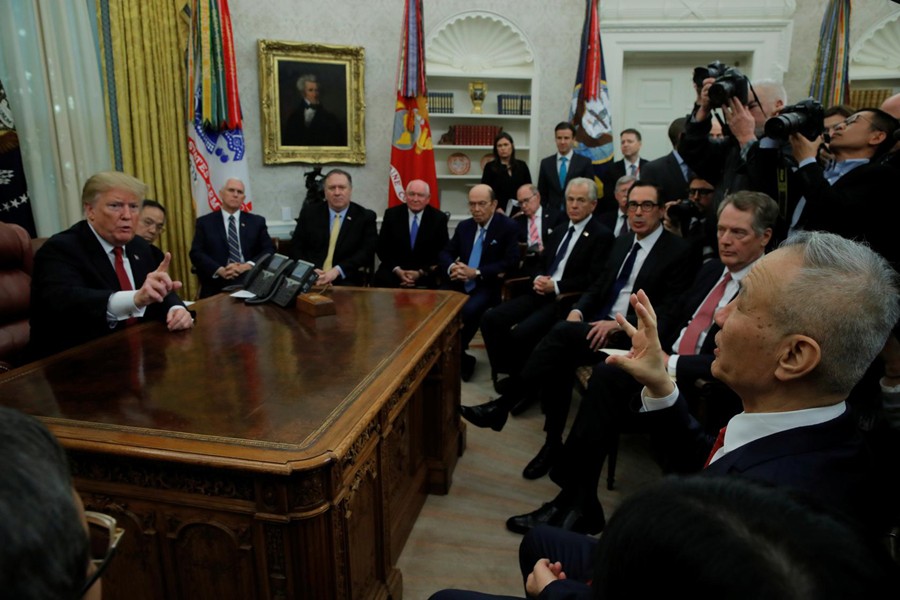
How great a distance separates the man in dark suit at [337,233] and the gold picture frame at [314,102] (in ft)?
4.54

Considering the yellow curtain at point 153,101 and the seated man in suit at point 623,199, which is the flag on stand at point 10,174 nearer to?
the yellow curtain at point 153,101

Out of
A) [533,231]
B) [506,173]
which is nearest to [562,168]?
[506,173]

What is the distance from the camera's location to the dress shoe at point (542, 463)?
294cm

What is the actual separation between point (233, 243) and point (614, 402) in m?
3.21

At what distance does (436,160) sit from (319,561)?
540 centimetres

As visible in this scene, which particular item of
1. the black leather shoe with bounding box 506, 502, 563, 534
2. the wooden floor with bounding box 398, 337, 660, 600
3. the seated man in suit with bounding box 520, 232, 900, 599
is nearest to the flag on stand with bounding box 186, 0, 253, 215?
the wooden floor with bounding box 398, 337, 660, 600

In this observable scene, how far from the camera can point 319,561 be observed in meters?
1.42

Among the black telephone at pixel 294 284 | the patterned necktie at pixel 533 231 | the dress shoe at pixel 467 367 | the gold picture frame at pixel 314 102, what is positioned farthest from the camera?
the gold picture frame at pixel 314 102

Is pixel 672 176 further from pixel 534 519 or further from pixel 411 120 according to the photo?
pixel 411 120

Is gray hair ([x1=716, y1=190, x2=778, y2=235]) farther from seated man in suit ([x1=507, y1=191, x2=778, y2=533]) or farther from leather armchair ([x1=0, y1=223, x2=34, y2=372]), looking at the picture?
leather armchair ([x1=0, y1=223, x2=34, y2=372])

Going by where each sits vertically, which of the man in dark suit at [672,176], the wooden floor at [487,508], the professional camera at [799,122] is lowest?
the wooden floor at [487,508]

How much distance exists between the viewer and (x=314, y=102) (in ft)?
19.3

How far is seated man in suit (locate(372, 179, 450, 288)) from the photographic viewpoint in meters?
4.74

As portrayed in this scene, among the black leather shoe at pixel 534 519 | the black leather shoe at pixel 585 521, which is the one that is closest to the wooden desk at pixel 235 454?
the black leather shoe at pixel 534 519
